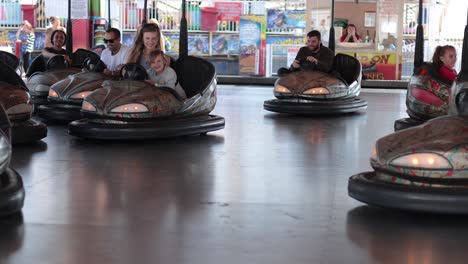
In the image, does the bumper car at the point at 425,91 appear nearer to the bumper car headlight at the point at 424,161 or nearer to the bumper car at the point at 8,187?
the bumper car headlight at the point at 424,161

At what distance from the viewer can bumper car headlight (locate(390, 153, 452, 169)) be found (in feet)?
8.43

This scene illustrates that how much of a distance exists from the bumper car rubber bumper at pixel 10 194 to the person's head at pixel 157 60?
2.27 m

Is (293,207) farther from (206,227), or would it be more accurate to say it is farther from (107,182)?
(107,182)

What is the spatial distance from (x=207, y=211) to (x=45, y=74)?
368 cm

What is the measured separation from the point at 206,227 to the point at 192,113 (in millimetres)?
2340

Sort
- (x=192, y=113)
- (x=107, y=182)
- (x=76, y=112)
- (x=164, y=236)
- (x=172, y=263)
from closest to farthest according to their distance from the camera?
(x=172, y=263)
(x=164, y=236)
(x=107, y=182)
(x=192, y=113)
(x=76, y=112)

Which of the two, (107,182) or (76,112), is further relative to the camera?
(76,112)

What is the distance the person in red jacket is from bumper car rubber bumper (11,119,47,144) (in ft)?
7.51

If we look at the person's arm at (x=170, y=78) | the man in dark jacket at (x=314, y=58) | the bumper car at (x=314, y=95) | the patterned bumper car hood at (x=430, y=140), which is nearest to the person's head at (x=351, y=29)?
the man in dark jacket at (x=314, y=58)

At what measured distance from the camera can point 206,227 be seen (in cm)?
248

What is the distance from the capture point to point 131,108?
445 centimetres

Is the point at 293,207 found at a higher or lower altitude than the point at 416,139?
lower

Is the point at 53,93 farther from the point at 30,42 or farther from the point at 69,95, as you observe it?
the point at 30,42

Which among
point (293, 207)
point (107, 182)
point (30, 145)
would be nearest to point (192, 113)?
point (30, 145)
